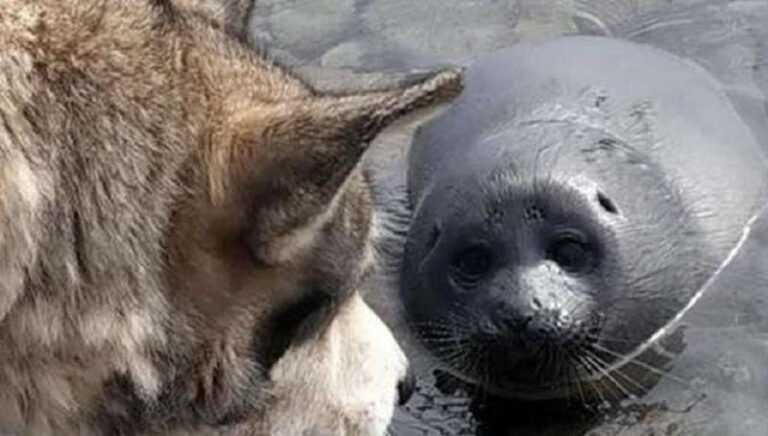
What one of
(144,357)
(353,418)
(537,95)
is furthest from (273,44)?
(144,357)

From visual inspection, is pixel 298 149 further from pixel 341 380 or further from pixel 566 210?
pixel 566 210

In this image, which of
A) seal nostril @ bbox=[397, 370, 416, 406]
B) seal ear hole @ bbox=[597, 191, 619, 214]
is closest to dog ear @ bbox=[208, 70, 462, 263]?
seal nostril @ bbox=[397, 370, 416, 406]

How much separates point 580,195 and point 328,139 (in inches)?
66.3

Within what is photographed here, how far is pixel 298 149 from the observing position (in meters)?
3.05

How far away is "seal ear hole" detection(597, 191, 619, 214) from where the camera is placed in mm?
4660

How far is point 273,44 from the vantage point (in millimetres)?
6320

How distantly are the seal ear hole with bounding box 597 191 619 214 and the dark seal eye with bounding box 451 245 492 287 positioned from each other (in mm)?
307

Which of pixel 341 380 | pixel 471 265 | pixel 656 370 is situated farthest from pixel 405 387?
pixel 656 370

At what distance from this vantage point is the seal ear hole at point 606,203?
466 centimetres

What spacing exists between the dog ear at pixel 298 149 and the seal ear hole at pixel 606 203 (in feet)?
5.08

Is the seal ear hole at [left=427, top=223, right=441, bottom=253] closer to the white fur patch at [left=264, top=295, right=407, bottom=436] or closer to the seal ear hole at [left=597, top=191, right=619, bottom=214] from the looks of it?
the seal ear hole at [left=597, top=191, right=619, bottom=214]

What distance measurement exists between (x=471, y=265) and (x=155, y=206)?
5.42 ft

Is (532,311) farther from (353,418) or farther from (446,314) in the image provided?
(353,418)

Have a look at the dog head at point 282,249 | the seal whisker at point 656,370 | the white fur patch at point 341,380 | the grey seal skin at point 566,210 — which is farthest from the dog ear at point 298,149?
the seal whisker at point 656,370
